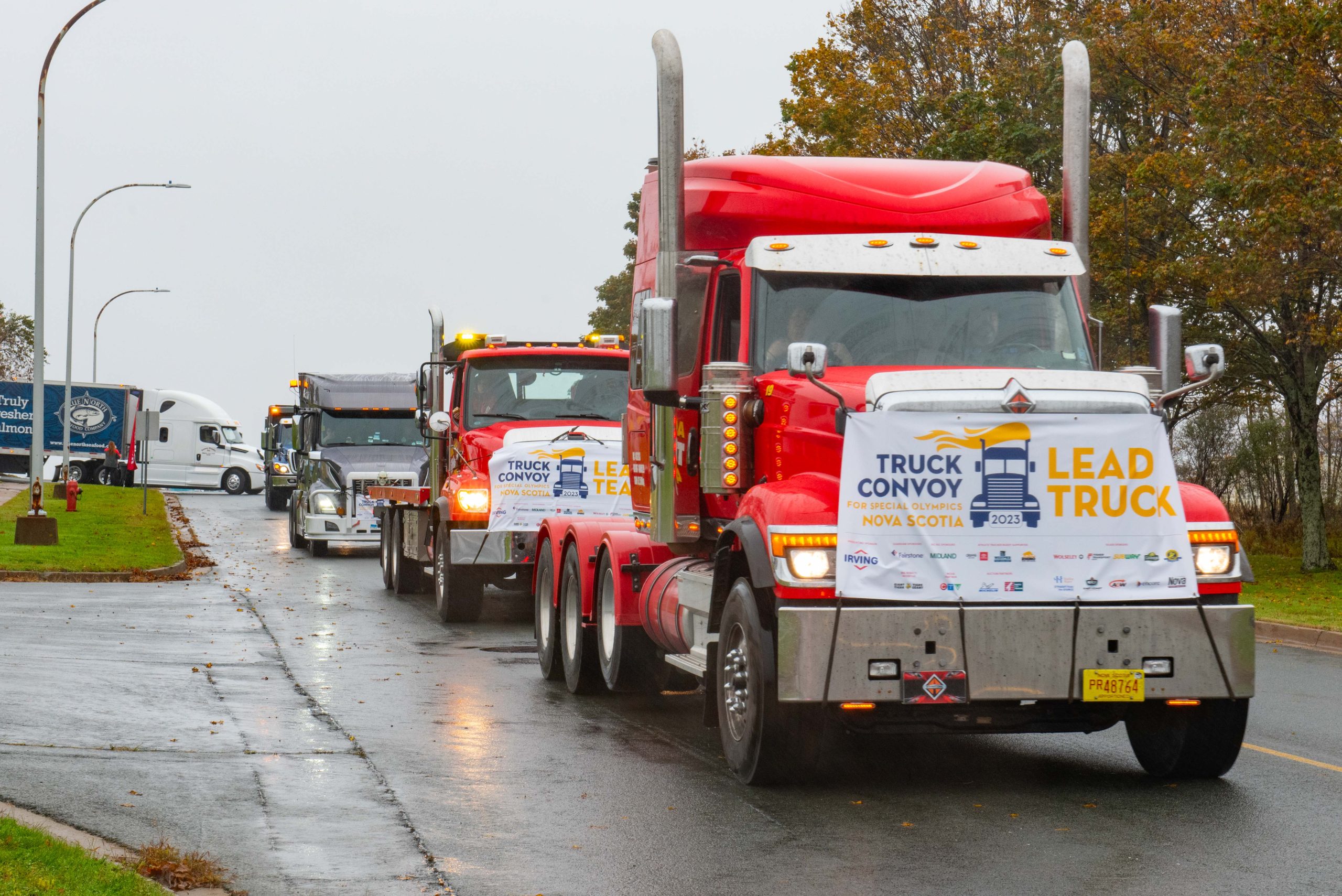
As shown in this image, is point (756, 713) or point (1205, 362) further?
point (1205, 362)

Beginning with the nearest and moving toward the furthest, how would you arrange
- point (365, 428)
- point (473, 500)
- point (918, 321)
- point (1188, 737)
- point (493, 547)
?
point (1188, 737) < point (918, 321) < point (493, 547) < point (473, 500) < point (365, 428)

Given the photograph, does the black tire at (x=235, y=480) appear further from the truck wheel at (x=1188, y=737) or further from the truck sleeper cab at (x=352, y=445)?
the truck wheel at (x=1188, y=737)

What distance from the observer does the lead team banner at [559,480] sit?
1744 centimetres

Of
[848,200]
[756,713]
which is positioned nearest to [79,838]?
[756,713]

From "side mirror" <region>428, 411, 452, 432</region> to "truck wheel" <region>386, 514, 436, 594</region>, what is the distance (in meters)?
3.21

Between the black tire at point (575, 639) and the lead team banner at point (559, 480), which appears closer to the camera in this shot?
the black tire at point (575, 639)

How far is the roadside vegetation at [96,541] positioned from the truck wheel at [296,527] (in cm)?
215

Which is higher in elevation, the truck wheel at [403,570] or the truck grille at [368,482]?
the truck grille at [368,482]

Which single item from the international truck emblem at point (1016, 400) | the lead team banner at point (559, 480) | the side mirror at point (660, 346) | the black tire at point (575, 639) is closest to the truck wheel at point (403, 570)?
the lead team banner at point (559, 480)

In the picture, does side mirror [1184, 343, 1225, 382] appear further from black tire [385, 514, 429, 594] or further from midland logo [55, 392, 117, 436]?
midland logo [55, 392, 117, 436]

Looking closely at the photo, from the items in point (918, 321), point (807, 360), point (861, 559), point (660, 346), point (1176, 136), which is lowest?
point (861, 559)

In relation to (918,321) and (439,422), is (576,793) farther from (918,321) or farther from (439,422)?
(439,422)

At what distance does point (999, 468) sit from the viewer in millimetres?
8266

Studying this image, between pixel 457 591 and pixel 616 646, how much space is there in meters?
6.74
